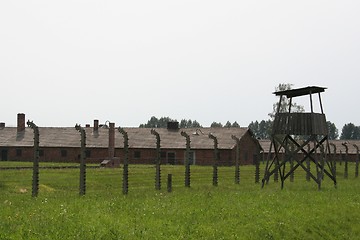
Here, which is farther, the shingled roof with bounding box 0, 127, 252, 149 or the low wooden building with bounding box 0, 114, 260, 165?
the shingled roof with bounding box 0, 127, 252, 149

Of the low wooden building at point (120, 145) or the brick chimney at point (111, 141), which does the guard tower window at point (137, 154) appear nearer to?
the low wooden building at point (120, 145)

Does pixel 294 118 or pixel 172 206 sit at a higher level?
pixel 294 118

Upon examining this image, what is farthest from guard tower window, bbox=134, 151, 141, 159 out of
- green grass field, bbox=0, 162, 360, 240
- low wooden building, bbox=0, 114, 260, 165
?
green grass field, bbox=0, 162, 360, 240

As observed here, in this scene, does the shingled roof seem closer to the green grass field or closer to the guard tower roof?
the guard tower roof

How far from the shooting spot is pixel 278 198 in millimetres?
20969

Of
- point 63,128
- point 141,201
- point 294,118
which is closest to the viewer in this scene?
point 141,201

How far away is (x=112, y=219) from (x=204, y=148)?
49384 mm

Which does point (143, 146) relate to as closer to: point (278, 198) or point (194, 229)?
point (278, 198)

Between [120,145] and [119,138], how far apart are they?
216 cm

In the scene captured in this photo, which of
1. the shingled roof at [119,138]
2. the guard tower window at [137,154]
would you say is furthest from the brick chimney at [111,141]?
the guard tower window at [137,154]

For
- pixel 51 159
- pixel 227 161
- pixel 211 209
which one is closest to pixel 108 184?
pixel 211 209

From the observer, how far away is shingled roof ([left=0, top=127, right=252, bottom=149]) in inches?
2586

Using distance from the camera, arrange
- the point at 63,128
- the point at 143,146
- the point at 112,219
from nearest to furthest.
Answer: the point at 112,219
the point at 143,146
the point at 63,128

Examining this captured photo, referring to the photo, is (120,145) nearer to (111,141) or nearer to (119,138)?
(119,138)
